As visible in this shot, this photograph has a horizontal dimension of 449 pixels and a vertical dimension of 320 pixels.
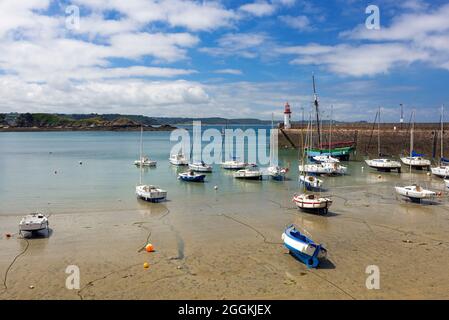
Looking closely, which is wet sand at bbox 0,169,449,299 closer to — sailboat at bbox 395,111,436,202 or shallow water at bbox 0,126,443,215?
sailboat at bbox 395,111,436,202

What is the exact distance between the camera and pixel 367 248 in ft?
68.0

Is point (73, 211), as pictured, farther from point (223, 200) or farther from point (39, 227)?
point (223, 200)

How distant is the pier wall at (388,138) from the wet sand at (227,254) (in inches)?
1625

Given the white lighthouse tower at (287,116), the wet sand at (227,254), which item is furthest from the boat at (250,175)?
the white lighthouse tower at (287,116)

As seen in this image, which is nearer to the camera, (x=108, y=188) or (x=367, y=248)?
(x=367, y=248)

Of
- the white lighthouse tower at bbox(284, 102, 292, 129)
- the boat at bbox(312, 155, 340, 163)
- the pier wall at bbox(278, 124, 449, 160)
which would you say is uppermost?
the white lighthouse tower at bbox(284, 102, 292, 129)

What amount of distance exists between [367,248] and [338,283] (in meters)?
5.28

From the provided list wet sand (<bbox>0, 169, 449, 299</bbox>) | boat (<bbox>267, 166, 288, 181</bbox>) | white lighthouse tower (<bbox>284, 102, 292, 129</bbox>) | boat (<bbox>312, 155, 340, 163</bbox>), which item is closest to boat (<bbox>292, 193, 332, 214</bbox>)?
wet sand (<bbox>0, 169, 449, 299</bbox>)

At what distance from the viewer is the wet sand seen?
1562cm

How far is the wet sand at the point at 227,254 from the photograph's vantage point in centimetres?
1562

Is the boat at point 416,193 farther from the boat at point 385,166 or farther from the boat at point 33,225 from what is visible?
the boat at point 33,225

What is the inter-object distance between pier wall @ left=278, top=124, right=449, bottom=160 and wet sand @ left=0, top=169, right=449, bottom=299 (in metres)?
41.3

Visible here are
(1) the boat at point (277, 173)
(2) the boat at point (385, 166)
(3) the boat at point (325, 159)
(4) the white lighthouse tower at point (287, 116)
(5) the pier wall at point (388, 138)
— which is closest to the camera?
(1) the boat at point (277, 173)
